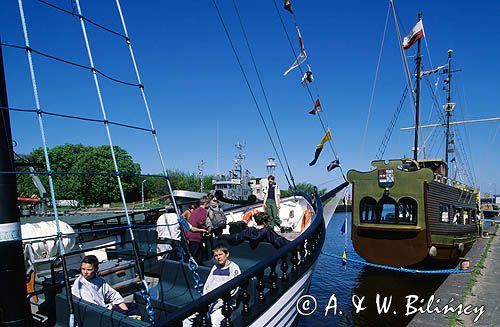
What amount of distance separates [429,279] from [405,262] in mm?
1525

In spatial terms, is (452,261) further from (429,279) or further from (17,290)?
(17,290)

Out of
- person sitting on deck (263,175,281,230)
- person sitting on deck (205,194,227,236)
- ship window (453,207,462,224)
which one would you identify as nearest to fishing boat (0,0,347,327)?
person sitting on deck (205,194,227,236)

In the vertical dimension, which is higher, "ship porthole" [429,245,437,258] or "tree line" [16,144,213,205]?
"tree line" [16,144,213,205]

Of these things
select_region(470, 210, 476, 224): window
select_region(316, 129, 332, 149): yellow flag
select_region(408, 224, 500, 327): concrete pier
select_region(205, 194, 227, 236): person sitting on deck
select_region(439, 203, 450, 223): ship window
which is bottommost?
select_region(470, 210, 476, 224): window

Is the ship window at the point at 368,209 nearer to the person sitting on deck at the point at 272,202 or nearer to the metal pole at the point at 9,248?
the person sitting on deck at the point at 272,202

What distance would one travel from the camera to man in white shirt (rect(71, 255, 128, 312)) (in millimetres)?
3574

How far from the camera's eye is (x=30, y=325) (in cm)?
302

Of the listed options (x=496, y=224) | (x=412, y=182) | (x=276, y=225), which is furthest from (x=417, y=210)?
(x=496, y=224)

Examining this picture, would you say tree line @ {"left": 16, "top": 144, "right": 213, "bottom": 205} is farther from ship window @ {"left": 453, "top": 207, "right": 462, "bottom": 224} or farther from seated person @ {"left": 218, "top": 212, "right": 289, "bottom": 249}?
seated person @ {"left": 218, "top": 212, "right": 289, "bottom": 249}

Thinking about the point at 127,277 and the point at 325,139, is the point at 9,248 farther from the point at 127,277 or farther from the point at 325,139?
the point at 325,139

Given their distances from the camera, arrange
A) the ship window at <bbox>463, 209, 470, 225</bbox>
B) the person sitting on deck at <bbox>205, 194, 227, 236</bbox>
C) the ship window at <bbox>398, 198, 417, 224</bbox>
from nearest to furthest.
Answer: the person sitting on deck at <bbox>205, 194, 227, 236</bbox> → the ship window at <bbox>398, 198, 417, 224</bbox> → the ship window at <bbox>463, 209, 470, 225</bbox>

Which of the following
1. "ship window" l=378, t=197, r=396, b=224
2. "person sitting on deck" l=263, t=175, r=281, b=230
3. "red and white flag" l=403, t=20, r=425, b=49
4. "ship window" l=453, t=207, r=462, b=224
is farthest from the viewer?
"ship window" l=453, t=207, r=462, b=224

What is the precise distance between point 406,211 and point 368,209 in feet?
4.60

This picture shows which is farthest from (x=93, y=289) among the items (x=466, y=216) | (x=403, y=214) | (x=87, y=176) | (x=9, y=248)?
(x=87, y=176)
